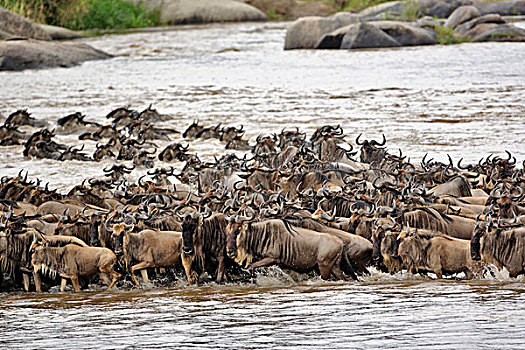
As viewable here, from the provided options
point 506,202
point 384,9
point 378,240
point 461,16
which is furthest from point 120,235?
point 384,9

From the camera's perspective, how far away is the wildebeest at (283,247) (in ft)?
20.2

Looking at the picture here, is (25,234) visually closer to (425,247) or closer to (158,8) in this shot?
(425,247)

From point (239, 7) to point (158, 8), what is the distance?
426cm

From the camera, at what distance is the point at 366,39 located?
27.2 meters

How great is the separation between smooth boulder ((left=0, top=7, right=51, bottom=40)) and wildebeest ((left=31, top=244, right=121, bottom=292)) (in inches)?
888

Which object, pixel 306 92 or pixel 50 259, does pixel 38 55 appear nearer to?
pixel 306 92

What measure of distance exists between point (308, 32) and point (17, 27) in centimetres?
970

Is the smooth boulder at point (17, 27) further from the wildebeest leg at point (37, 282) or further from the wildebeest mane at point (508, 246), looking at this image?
the wildebeest mane at point (508, 246)

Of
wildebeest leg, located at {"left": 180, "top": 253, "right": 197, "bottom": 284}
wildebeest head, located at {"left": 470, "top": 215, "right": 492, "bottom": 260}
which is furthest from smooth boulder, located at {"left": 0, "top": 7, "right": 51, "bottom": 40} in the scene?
wildebeest head, located at {"left": 470, "top": 215, "right": 492, "bottom": 260}

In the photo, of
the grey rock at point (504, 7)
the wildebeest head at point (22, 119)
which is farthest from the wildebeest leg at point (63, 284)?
the grey rock at point (504, 7)

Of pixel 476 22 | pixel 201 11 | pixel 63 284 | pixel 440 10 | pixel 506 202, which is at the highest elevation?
pixel 201 11

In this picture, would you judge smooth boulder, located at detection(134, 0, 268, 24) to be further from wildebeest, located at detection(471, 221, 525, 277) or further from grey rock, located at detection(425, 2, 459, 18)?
wildebeest, located at detection(471, 221, 525, 277)

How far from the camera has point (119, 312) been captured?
547cm

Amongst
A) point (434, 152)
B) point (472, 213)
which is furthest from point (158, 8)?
point (472, 213)
